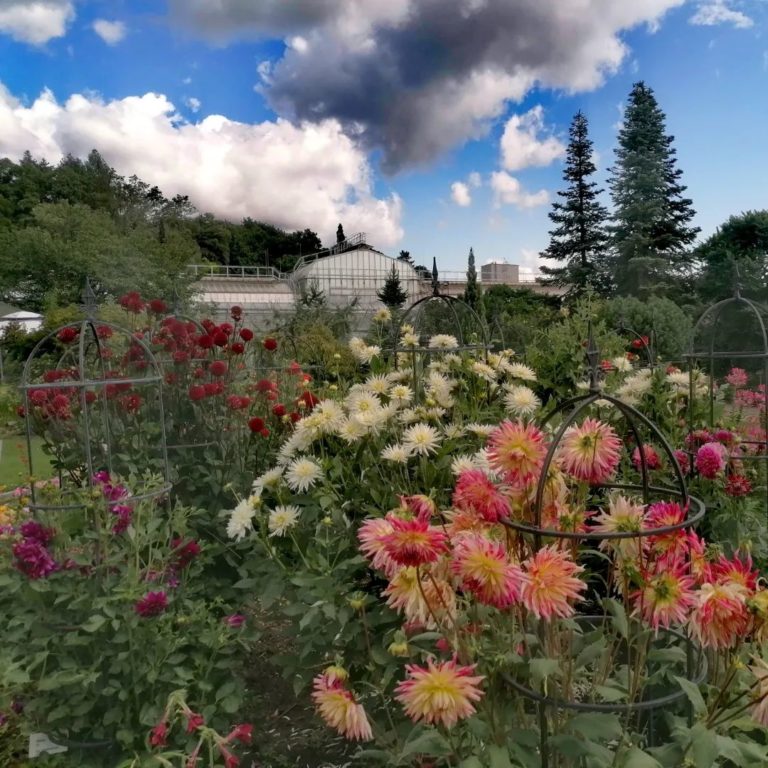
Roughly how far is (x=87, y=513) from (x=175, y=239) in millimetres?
22490

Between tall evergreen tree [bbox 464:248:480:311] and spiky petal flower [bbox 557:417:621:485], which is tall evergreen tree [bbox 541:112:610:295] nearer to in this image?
tall evergreen tree [bbox 464:248:480:311]

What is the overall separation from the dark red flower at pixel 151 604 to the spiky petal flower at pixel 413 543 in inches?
37.2

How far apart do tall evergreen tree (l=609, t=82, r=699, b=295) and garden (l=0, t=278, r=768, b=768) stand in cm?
1736

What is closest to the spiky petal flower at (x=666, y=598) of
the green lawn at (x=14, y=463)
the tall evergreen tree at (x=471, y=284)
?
the green lawn at (x=14, y=463)

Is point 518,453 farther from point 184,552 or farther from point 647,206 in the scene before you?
point 647,206

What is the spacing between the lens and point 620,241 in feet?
67.1

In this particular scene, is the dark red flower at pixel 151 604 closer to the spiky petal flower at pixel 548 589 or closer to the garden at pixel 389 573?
the garden at pixel 389 573

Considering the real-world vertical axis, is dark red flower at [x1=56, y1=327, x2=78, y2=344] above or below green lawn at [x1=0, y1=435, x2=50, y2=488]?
above

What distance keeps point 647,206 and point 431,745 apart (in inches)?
827

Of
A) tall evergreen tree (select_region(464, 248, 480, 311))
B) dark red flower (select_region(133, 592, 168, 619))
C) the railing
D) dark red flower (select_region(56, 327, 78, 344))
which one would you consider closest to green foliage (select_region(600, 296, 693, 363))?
tall evergreen tree (select_region(464, 248, 480, 311))

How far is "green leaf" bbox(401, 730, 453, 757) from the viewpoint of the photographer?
1.06 meters

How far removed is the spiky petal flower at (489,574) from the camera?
0.94m

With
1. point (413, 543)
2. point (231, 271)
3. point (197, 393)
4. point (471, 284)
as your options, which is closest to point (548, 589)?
point (413, 543)

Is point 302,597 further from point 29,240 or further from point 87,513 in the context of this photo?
point 29,240
